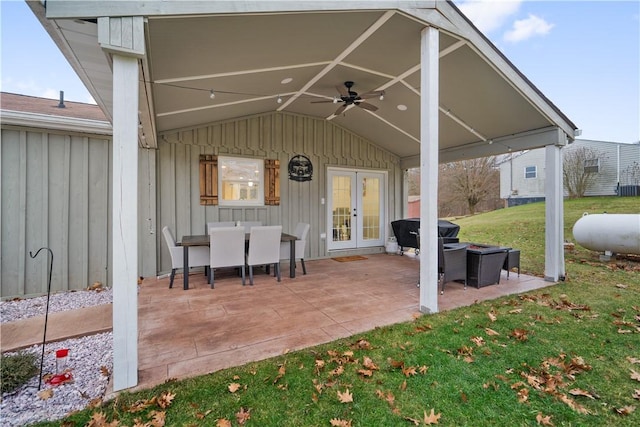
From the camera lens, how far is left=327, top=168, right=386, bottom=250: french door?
6910 mm

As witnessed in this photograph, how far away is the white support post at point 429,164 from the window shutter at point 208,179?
13.0 feet

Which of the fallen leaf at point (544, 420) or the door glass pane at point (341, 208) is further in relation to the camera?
the door glass pane at point (341, 208)

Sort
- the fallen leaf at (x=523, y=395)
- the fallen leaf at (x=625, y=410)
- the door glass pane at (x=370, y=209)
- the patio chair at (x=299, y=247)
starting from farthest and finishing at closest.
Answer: the door glass pane at (x=370, y=209) → the patio chair at (x=299, y=247) → the fallen leaf at (x=523, y=395) → the fallen leaf at (x=625, y=410)

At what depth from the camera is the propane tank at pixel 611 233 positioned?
539 cm

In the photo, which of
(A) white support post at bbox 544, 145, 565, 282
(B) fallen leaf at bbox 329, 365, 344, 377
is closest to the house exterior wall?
(A) white support post at bbox 544, 145, 565, 282

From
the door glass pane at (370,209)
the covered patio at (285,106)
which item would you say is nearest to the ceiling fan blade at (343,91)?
the covered patio at (285,106)

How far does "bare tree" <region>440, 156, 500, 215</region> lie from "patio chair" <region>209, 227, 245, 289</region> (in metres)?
15.9

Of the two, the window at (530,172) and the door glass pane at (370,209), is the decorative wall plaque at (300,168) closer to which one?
the door glass pane at (370,209)

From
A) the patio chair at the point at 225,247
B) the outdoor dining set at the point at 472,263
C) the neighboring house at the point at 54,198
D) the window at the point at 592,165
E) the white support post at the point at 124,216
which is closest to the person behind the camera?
the white support post at the point at 124,216

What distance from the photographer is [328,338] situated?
2.57 meters

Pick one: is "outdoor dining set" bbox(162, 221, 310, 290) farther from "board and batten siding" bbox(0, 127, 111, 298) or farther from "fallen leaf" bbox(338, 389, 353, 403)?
"fallen leaf" bbox(338, 389, 353, 403)

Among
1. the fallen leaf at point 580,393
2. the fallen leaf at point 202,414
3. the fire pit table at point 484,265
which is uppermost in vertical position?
the fire pit table at point 484,265

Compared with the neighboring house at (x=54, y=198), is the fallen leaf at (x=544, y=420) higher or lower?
lower

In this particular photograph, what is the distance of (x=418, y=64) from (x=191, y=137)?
4128mm
